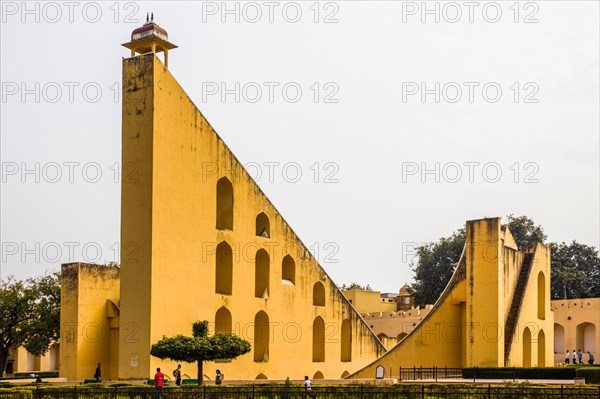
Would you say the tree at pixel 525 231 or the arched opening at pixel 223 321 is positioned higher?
the tree at pixel 525 231

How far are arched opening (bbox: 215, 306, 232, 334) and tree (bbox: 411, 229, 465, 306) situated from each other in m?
25.3

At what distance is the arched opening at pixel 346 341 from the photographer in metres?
29.5

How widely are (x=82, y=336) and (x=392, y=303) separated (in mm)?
24251

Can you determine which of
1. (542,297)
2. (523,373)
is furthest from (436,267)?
(523,373)

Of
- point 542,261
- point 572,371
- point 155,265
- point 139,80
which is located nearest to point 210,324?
point 155,265

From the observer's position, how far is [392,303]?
47.3 metres

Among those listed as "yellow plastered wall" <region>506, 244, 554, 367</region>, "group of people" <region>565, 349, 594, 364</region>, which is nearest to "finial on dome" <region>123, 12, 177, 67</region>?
"yellow plastered wall" <region>506, 244, 554, 367</region>

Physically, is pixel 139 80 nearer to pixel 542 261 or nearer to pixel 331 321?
pixel 331 321

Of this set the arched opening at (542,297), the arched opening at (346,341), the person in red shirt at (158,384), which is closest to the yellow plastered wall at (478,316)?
the arched opening at (542,297)

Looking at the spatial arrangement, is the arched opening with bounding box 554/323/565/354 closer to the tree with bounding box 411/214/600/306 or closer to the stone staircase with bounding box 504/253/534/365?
the tree with bounding box 411/214/600/306

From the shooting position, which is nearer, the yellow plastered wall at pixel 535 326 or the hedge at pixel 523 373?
the hedge at pixel 523 373

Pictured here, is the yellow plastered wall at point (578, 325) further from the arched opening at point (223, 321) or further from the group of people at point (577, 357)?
the arched opening at point (223, 321)

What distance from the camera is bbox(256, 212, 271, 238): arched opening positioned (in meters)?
26.2

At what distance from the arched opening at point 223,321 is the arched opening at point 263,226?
3007mm
